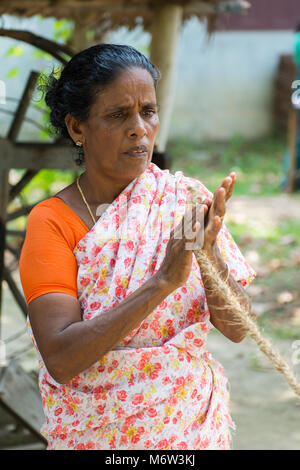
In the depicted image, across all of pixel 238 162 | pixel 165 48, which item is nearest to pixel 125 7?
pixel 165 48

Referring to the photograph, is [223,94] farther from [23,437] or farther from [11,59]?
[23,437]

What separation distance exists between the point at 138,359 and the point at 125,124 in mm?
592

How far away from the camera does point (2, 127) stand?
17.3ft

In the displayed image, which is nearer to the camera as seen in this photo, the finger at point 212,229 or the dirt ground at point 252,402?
the finger at point 212,229

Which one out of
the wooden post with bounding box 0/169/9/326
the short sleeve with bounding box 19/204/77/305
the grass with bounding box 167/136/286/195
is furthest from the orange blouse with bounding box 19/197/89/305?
the grass with bounding box 167/136/286/195

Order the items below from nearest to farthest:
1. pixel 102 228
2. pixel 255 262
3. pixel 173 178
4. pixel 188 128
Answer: pixel 102 228
pixel 173 178
pixel 255 262
pixel 188 128

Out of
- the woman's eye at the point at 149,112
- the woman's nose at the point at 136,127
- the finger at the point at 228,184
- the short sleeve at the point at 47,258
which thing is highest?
the woman's eye at the point at 149,112

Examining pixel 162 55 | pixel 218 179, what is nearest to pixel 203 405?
pixel 162 55

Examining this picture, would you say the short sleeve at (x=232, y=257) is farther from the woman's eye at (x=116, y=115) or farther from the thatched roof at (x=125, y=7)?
the thatched roof at (x=125, y=7)

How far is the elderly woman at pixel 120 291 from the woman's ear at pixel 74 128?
29 millimetres

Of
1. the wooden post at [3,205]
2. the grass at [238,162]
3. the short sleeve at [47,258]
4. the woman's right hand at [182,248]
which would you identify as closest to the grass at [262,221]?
the grass at [238,162]

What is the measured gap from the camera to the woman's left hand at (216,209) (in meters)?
1.40

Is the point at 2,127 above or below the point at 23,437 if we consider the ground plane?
above

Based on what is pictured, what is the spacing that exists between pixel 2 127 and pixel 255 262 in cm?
292
